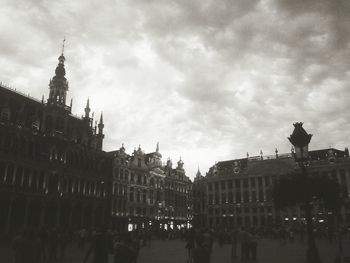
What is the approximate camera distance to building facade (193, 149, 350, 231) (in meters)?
89.2

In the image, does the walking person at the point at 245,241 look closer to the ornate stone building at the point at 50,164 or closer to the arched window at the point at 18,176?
the ornate stone building at the point at 50,164

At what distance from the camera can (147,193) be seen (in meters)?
78.9

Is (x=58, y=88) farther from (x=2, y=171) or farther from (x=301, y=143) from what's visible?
(x=301, y=143)

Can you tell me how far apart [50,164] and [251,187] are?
62.0 meters

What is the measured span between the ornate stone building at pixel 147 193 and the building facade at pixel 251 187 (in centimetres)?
1140

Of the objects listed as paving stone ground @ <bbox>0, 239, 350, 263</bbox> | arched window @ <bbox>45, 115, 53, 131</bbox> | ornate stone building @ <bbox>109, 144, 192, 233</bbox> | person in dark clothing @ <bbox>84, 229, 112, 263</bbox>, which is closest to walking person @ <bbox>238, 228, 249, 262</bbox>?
paving stone ground @ <bbox>0, 239, 350, 263</bbox>

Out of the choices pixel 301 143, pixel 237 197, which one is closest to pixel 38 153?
pixel 301 143

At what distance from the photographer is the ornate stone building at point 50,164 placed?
157 feet

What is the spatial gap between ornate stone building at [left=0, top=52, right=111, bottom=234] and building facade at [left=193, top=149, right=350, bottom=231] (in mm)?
41075

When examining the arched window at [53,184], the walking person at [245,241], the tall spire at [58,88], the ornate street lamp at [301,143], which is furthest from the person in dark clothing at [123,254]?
the tall spire at [58,88]

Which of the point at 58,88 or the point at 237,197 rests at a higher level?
the point at 58,88

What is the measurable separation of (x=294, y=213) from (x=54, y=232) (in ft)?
261

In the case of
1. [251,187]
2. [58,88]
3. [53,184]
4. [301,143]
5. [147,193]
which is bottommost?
[301,143]

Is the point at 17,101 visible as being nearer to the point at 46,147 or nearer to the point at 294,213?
the point at 46,147
